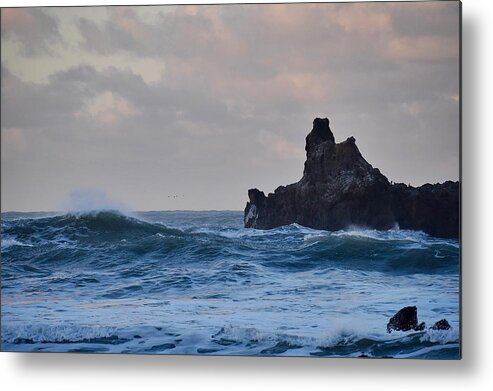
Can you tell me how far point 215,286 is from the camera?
198 inches

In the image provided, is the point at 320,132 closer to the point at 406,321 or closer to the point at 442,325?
the point at 406,321

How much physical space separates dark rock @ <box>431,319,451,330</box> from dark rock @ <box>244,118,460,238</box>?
495mm

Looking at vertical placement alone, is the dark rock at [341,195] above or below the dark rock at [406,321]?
above

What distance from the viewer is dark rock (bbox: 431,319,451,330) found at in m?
4.81

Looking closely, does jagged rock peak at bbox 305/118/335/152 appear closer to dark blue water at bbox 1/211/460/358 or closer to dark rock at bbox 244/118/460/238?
dark rock at bbox 244/118/460/238

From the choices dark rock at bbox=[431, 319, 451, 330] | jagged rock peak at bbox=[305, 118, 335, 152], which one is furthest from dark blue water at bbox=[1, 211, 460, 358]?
jagged rock peak at bbox=[305, 118, 335, 152]

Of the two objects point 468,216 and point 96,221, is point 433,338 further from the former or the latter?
point 96,221

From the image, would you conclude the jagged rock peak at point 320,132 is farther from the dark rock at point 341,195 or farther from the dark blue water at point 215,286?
the dark blue water at point 215,286

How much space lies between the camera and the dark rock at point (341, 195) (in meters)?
4.97

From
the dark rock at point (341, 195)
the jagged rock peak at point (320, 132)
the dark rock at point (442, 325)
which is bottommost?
the dark rock at point (442, 325)

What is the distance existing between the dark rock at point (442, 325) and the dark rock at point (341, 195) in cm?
50

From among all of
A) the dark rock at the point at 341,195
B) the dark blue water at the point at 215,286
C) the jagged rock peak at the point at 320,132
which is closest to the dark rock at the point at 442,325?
the dark blue water at the point at 215,286

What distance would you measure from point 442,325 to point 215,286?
48.3 inches

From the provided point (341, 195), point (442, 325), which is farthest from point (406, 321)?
point (341, 195)
